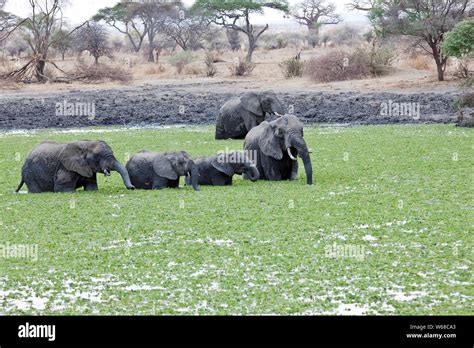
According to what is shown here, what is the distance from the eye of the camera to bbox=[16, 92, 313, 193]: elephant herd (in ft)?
41.1

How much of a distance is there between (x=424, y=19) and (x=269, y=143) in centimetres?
1979

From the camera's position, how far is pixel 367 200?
11.6 meters

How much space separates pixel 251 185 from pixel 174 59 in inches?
1210

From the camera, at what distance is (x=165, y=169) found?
41.9 ft

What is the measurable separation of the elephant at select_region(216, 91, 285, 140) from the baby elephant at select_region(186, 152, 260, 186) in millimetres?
6520

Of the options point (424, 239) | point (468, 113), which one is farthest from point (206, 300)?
point (468, 113)

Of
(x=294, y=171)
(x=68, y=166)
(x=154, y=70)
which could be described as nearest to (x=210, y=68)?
(x=154, y=70)

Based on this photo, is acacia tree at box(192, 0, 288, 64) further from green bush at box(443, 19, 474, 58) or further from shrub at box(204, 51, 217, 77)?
green bush at box(443, 19, 474, 58)

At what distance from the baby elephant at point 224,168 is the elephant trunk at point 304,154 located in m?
0.72

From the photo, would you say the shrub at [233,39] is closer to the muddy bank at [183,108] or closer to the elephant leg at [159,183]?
the muddy bank at [183,108]

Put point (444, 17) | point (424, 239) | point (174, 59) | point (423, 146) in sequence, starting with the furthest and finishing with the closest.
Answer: point (174, 59) < point (444, 17) < point (423, 146) < point (424, 239)

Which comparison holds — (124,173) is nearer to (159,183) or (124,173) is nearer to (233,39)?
(159,183)

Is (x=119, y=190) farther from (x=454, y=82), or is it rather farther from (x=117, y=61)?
(x=117, y=61)

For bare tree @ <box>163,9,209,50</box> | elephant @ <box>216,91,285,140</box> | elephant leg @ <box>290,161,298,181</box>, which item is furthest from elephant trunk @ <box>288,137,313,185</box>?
bare tree @ <box>163,9,209,50</box>
